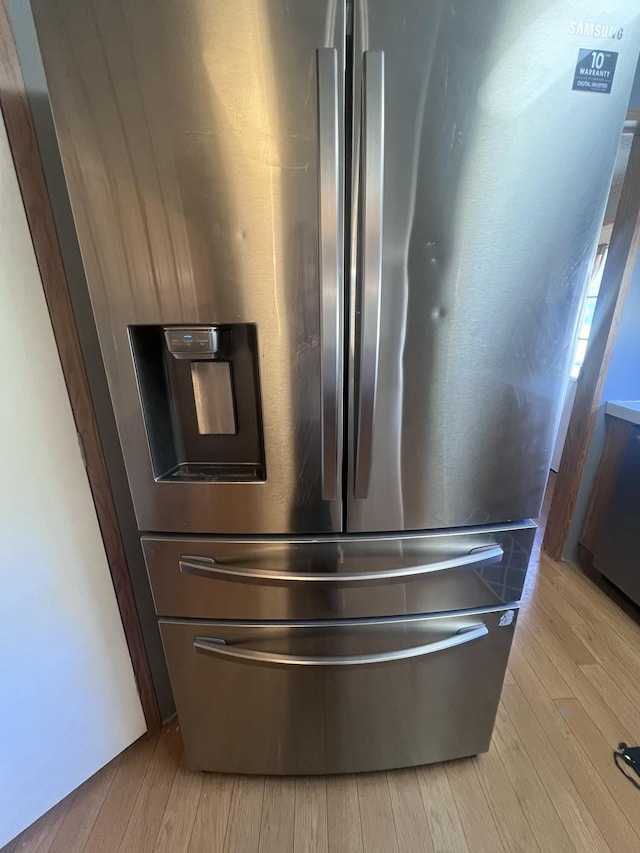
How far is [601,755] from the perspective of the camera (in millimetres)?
1371

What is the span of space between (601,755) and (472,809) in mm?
531

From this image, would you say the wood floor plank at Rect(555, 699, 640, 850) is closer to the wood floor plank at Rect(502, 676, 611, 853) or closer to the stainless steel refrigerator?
the wood floor plank at Rect(502, 676, 611, 853)

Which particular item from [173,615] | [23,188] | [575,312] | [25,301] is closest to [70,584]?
[173,615]

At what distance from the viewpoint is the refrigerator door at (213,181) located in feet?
2.25

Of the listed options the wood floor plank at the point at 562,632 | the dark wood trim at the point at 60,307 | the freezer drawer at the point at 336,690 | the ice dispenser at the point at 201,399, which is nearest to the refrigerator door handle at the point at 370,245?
the ice dispenser at the point at 201,399

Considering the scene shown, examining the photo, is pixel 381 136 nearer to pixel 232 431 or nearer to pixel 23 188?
pixel 232 431

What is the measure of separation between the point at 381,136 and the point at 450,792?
1.84 metres

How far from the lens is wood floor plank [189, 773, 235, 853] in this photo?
115 centimetres

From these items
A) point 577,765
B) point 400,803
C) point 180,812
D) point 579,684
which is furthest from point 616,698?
point 180,812

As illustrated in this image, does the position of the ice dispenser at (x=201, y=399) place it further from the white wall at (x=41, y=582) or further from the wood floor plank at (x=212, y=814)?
the wood floor plank at (x=212, y=814)

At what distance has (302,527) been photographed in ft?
3.27

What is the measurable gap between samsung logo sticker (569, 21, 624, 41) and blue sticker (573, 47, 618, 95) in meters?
0.02

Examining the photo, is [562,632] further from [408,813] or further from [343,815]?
[343,815]

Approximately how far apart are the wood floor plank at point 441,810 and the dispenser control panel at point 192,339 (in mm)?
1531
